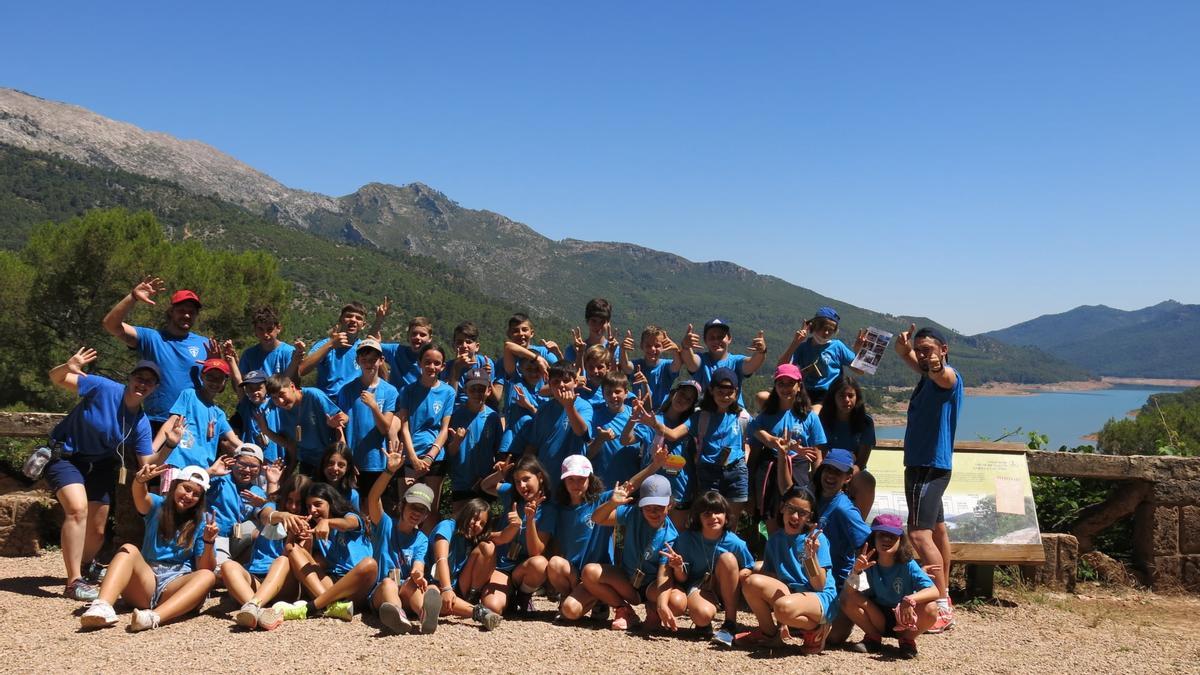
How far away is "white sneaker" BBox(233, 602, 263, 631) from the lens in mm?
4789

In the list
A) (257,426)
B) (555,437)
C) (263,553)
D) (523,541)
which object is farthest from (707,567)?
(257,426)

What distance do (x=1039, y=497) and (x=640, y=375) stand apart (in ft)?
11.7

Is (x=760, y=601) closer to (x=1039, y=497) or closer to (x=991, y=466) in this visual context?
(x=991, y=466)

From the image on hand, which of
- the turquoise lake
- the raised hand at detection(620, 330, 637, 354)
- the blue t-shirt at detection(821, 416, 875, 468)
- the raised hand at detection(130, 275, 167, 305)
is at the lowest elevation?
the turquoise lake

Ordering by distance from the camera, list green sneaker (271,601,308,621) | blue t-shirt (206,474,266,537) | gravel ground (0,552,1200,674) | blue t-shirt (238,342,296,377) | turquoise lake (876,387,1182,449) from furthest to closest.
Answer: turquoise lake (876,387,1182,449) → blue t-shirt (238,342,296,377) → blue t-shirt (206,474,266,537) → green sneaker (271,601,308,621) → gravel ground (0,552,1200,674)

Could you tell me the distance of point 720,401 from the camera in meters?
5.50

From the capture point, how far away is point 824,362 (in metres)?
6.24

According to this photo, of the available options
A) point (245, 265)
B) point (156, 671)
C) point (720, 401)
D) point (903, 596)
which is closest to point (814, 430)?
point (720, 401)

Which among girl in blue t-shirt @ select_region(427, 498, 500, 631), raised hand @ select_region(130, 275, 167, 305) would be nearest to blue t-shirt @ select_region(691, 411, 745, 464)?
girl in blue t-shirt @ select_region(427, 498, 500, 631)

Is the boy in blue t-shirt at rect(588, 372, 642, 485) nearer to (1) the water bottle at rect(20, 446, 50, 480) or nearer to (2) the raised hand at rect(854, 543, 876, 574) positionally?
(2) the raised hand at rect(854, 543, 876, 574)

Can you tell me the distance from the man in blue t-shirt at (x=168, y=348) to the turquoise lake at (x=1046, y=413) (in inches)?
2478

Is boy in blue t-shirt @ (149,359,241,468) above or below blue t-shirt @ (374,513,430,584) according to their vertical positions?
above

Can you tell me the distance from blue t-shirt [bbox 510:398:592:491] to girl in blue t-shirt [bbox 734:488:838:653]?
4.56 feet

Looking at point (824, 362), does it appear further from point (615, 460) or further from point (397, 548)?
point (397, 548)
